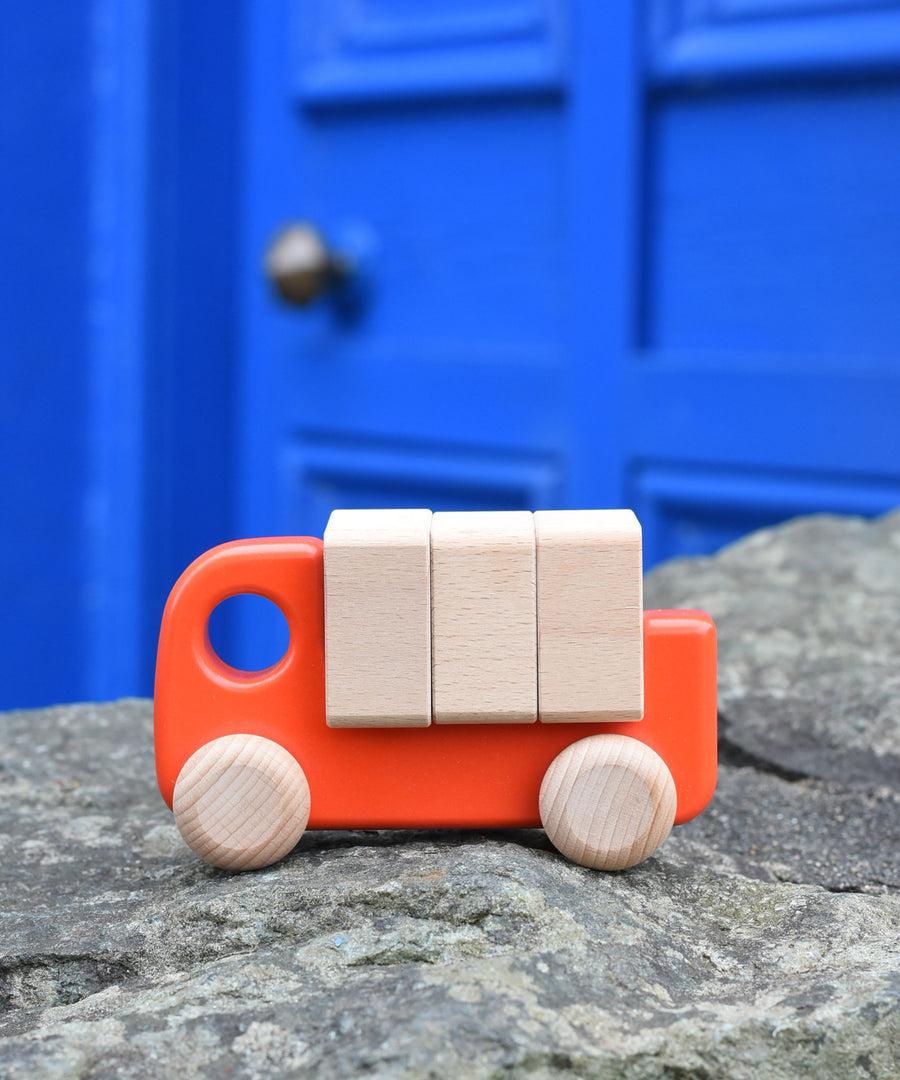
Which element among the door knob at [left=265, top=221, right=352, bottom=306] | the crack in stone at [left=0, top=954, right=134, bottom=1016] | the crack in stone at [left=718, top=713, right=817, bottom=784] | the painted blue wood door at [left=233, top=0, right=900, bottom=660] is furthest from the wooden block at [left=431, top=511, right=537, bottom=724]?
the door knob at [left=265, top=221, right=352, bottom=306]

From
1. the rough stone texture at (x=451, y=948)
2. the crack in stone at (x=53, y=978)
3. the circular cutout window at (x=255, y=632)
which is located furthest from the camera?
the circular cutout window at (x=255, y=632)

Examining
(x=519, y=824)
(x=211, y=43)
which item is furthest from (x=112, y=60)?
(x=519, y=824)

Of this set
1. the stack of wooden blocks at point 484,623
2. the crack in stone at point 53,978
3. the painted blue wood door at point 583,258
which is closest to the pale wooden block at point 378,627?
the stack of wooden blocks at point 484,623

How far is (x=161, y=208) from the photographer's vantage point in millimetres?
1972

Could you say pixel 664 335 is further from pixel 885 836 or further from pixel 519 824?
pixel 519 824

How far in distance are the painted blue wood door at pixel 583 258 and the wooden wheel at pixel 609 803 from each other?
36.4 inches

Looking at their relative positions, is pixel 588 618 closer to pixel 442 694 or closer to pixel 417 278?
pixel 442 694

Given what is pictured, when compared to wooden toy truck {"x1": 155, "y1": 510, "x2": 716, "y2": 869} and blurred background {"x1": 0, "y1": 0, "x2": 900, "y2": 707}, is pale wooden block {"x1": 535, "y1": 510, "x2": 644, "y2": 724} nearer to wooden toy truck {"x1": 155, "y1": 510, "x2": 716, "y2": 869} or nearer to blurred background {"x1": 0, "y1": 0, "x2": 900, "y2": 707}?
wooden toy truck {"x1": 155, "y1": 510, "x2": 716, "y2": 869}

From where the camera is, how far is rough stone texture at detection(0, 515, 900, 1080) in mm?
560

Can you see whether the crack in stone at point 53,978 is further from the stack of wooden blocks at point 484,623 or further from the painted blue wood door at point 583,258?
the painted blue wood door at point 583,258

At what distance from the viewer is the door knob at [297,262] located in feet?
5.98

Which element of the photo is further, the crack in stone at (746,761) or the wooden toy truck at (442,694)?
the crack in stone at (746,761)

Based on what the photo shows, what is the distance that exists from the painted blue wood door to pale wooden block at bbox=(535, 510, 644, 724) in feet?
2.99

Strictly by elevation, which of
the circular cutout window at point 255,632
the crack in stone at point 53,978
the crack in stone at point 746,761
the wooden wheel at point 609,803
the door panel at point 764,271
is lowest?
the circular cutout window at point 255,632
